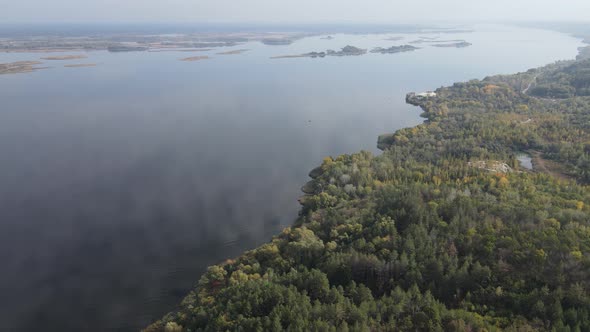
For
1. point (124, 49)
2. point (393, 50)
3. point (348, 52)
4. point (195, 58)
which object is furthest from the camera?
point (393, 50)

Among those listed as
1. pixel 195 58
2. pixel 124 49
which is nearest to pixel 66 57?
pixel 124 49

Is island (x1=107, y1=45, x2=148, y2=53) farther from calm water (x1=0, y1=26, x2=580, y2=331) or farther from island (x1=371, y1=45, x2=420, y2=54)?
island (x1=371, y1=45, x2=420, y2=54)

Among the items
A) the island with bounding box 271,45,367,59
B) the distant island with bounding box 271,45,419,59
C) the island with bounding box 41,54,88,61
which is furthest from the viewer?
the distant island with bounding box 271,45,419,59

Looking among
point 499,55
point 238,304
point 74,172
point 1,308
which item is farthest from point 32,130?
point 499,55

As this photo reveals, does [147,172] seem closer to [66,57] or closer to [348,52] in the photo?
[66,57]

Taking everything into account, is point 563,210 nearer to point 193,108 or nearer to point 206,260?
point 206,260

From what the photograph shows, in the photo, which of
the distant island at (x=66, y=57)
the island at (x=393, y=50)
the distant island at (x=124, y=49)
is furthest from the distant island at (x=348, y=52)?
the distant island at (x=66, y=57)

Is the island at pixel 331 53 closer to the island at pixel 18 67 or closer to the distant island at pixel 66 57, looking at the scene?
the distant island at pixel 66 57

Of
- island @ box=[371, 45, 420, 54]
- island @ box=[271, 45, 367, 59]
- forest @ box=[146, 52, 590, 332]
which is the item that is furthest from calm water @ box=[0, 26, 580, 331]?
island @ box=[371, 45, 420, 54]
